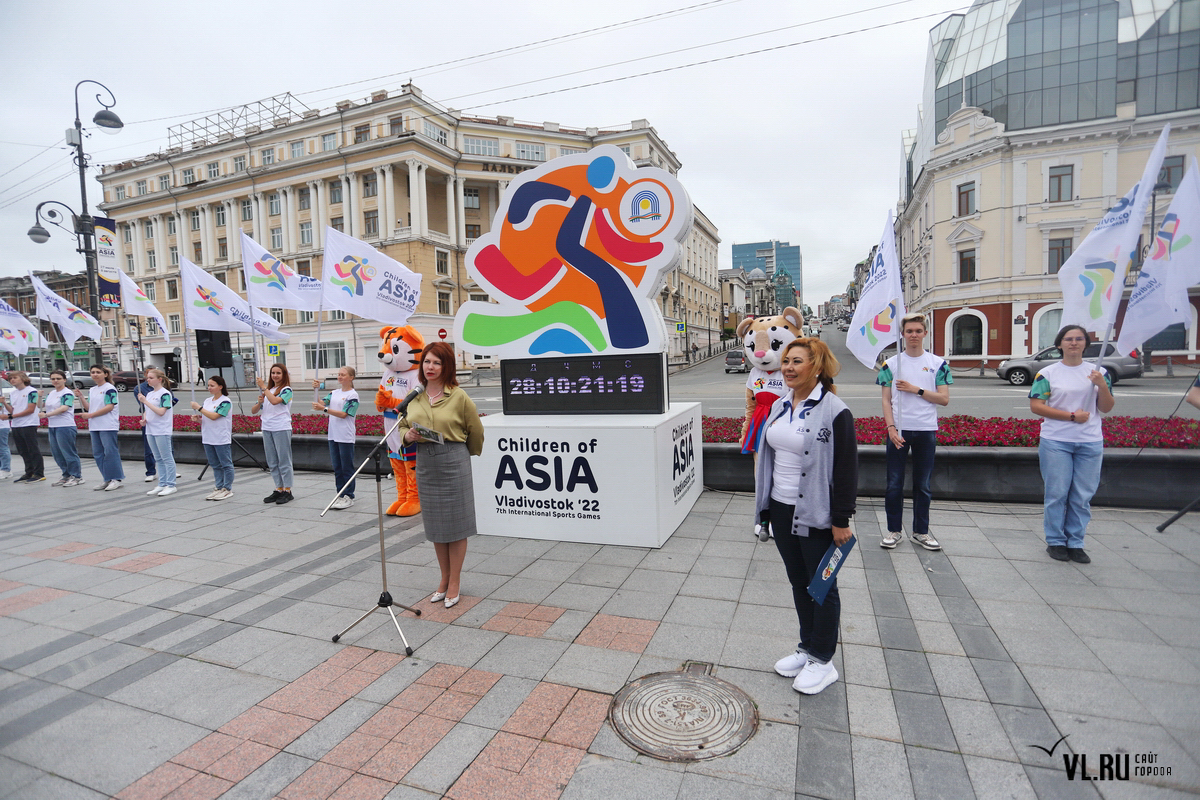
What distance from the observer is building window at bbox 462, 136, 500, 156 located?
48.7m

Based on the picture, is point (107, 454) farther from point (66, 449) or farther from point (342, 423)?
point (342, 423)

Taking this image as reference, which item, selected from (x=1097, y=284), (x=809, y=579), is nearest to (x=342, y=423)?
(x=809, y=579)

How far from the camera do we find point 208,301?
9500 millimetres

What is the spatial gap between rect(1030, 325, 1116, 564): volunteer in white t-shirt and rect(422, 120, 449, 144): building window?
157 ft

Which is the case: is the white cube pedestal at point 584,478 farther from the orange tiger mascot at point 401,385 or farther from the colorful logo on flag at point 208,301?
the colorful logo on flag at point 208,301

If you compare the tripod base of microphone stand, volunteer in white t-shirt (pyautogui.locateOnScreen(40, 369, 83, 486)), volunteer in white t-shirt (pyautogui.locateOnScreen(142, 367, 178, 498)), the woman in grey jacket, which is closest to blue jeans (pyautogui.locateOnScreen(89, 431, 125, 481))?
volunteer in white t-shirt (pyautogui.locateOnScreen(40, 369, 83, 486))

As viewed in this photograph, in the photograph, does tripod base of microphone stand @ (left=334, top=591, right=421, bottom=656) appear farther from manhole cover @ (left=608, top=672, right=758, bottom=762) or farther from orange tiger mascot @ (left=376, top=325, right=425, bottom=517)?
orange tiger mascot @ (left=376, top=325, right=425, bottom=517)

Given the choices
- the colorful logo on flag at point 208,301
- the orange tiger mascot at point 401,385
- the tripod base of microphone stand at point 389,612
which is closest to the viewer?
the tripod base of microphone stand at point 389,612

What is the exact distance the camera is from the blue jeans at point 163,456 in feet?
29.5

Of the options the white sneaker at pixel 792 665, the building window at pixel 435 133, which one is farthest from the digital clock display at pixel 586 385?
the building window at pixel 435 133

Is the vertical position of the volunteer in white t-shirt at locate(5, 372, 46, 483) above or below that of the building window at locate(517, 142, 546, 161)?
below

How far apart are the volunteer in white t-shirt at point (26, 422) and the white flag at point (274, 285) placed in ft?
16.9

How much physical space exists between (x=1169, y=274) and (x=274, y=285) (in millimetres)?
10523

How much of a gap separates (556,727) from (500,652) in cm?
90
